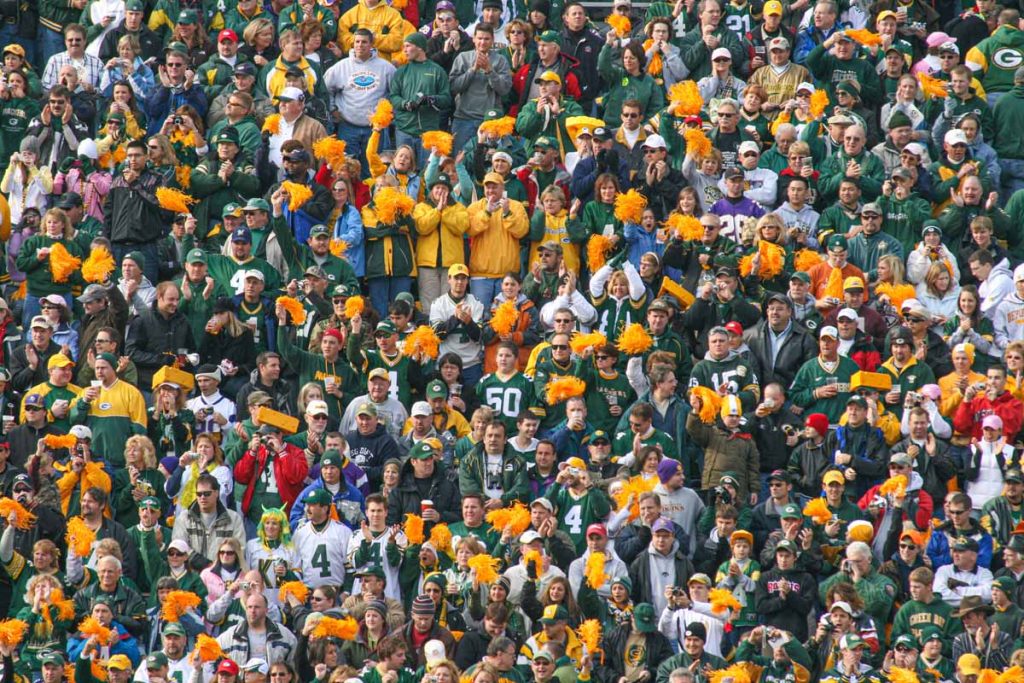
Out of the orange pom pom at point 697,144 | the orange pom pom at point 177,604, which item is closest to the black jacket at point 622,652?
the orange pom pom at point 177,604

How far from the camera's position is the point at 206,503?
20922 mm

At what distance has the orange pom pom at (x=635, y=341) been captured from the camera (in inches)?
885

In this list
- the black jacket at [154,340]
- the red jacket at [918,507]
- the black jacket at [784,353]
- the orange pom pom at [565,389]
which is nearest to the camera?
the red jacket at [918,507]

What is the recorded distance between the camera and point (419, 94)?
2495 centimetres

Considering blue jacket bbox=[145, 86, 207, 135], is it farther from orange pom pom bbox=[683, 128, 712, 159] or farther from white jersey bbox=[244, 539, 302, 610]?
white jersey bbox=[244, 539, 302, 610]

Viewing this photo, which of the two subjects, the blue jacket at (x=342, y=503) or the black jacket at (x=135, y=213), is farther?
the black jacket at (x=135, y=213)

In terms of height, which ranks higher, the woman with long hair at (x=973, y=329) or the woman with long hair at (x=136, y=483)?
the woman with long hair at (x=973, y=329)

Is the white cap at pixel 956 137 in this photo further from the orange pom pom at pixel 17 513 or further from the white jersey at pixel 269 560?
the orange pom pom at pixel 17 513

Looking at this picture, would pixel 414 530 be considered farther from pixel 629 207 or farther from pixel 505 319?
pixel 629 207

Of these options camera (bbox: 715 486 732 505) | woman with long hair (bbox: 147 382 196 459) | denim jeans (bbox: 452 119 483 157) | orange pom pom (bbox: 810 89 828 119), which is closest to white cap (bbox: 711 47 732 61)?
orange pom pom (bbox: 810 89 828 119)

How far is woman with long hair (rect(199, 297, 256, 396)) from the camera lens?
2248 centimetres

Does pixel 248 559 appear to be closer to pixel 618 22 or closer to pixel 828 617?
pixel 828 617

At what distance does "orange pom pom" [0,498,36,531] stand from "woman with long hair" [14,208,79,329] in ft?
8.97

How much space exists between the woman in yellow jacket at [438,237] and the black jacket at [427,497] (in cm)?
271
